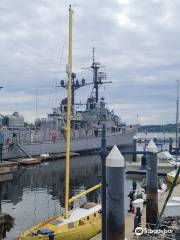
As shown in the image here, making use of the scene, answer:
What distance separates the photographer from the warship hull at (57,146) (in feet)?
244

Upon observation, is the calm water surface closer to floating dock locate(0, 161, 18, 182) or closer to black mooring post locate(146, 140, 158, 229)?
floating dock locate(0, 161, 18, 182)

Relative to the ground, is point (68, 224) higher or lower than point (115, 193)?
lower

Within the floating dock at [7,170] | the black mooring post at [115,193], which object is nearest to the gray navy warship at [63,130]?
the floating dock at [7,170]

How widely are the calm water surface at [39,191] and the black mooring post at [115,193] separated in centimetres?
1120

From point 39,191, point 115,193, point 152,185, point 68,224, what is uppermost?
point 115,193

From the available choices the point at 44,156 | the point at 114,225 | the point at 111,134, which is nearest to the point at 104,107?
the point at 111,134

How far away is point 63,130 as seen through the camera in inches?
3509

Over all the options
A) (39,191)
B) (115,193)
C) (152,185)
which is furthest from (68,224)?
(39,191)

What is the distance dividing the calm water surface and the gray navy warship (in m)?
13.5

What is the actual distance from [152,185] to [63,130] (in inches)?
2718

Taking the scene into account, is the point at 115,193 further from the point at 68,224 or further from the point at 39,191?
the point at 39,191

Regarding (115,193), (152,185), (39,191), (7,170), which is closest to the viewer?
(115,193)

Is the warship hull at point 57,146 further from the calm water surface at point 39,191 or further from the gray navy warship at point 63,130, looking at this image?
the calm water surface at point 39,191

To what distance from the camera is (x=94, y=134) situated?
98.5 metres
